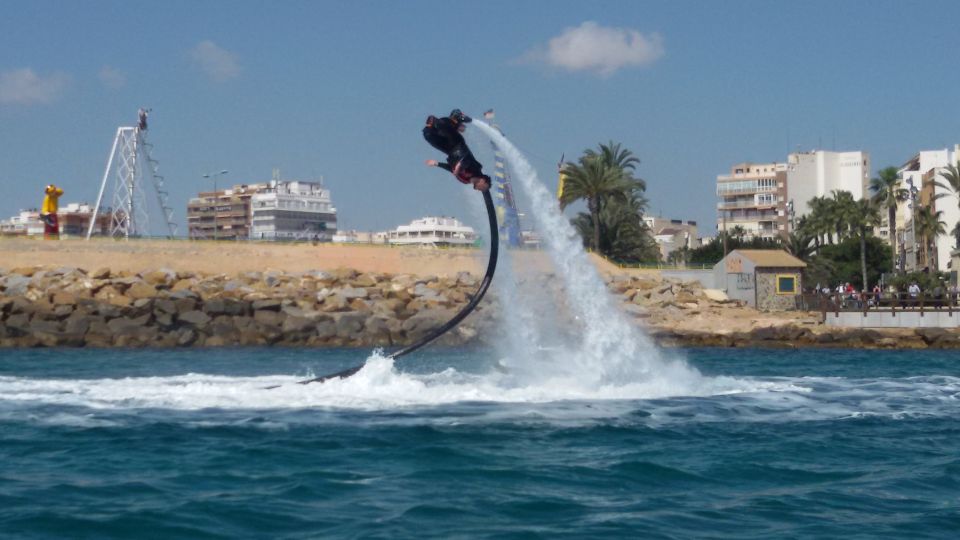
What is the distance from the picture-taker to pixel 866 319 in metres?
52.2

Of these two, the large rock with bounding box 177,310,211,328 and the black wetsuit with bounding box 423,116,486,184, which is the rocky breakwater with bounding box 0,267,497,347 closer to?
the large rock with bounding box 177,310,211,328

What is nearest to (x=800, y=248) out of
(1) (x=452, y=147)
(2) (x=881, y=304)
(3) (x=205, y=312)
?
(2) (x=881, y=304)

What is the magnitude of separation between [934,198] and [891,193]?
2968 mm

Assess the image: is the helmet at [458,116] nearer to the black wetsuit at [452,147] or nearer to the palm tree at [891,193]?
the black wetsuit at [452,147]

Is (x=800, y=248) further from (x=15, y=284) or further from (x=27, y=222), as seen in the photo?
(x=27, y=222)

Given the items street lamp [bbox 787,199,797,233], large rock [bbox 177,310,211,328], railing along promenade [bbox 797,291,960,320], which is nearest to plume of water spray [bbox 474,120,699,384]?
large rock [bbox 177,310,211,328]

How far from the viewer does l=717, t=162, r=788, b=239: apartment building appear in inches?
4761

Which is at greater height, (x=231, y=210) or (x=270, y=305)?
(x=231, y=210)

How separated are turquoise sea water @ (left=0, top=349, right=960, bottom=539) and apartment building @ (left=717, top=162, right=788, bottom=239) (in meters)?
96.8

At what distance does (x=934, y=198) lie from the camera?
84.8 metres

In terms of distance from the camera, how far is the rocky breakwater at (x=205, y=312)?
45.9 m

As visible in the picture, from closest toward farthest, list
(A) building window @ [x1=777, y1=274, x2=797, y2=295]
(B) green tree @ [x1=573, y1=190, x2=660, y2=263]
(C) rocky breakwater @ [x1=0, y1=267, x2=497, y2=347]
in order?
(C) rocky breakwater @ [x1=0, y1=267, x2=497, y2=347]
(A) building window @ [x1=777, y1=274, x2=797, y2=295]
(B) green tree @ [x1=573, y1=190, x2=660, y2=263]

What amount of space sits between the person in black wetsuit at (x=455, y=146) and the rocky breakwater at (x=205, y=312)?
73.5ft

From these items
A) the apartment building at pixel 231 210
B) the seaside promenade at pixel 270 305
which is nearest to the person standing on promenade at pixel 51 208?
the seaside promenade at pixel 270 305
